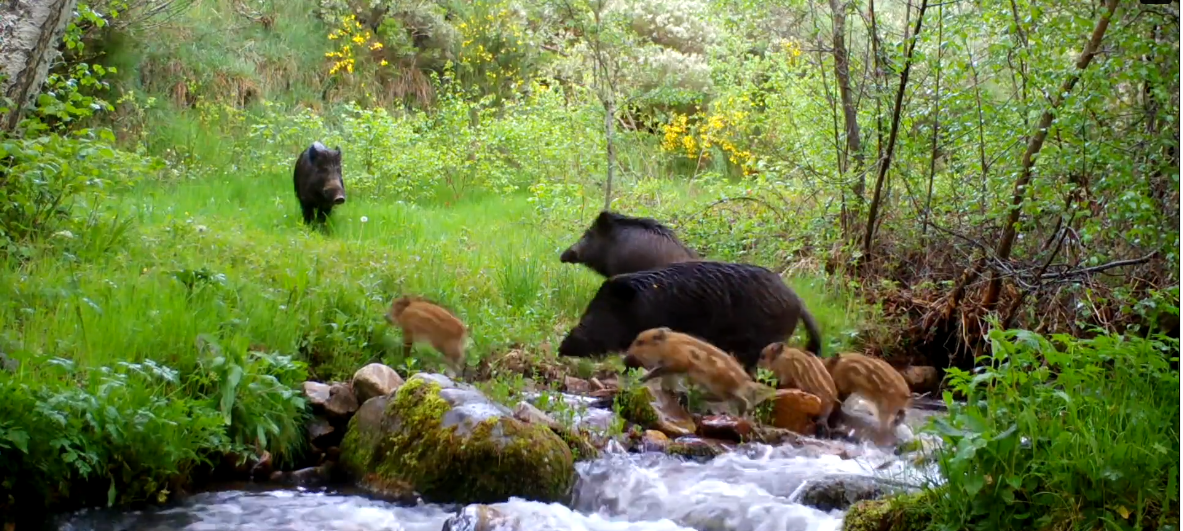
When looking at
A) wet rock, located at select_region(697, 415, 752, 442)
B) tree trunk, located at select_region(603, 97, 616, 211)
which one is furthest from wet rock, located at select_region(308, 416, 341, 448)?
tree trunk, located at select_region(603, 97, 616, 211)

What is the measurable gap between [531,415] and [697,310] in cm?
177

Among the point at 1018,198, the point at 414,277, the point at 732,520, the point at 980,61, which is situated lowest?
the point at 732,520

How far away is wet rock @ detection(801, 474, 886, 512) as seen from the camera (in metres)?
4.18

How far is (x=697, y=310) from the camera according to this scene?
20.5ft

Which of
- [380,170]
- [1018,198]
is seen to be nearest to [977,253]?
[1018,198]

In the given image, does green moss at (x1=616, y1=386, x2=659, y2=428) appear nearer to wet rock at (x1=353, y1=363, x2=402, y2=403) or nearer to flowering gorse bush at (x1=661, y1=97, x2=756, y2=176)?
wet rock at (x1=353, y1=363, x2=402, y2=403)

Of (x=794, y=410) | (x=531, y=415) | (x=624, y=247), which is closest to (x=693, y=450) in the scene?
(x=531, y=415)

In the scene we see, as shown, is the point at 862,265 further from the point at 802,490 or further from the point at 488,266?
the point at 802,490

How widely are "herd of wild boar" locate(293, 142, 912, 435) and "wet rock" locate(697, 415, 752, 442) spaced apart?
0.91ft

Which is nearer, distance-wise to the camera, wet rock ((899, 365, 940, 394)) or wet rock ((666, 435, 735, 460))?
wet rock ((666, 435, 735, 460))

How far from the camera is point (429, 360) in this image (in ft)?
18.4

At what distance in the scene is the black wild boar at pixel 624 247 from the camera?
7312 millimetres

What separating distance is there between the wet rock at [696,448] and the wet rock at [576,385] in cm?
89

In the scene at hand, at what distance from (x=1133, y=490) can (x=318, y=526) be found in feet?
8.40
